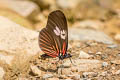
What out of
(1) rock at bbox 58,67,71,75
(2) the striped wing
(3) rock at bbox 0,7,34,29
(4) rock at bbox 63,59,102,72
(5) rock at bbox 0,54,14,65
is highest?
(3) rock at bbox 0,7,34,29

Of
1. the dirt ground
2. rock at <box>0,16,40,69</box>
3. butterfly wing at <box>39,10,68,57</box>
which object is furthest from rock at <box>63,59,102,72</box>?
rock at <box>0,16,40,69</box>

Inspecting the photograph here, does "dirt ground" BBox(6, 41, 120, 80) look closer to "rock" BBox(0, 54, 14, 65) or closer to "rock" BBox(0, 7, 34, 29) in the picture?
"rock" BBox(0, 54, 14, 65)

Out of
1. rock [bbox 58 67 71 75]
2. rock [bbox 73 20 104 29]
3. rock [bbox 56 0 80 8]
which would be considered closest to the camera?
rock [bbox 58 67 71 75]

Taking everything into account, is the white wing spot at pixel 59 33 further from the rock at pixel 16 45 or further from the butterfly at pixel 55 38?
the rock at pixel 16 45

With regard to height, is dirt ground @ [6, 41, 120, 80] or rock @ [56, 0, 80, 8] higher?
rock @ [56, 0, 80, 8]

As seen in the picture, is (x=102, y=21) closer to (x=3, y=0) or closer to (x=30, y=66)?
(x=3, y=0)

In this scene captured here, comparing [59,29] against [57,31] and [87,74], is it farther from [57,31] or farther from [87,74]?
[87,74]

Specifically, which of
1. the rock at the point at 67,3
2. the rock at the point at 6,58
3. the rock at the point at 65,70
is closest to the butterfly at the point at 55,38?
the rock at the point at 65,70

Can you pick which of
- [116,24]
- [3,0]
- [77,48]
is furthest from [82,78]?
[116,24]
